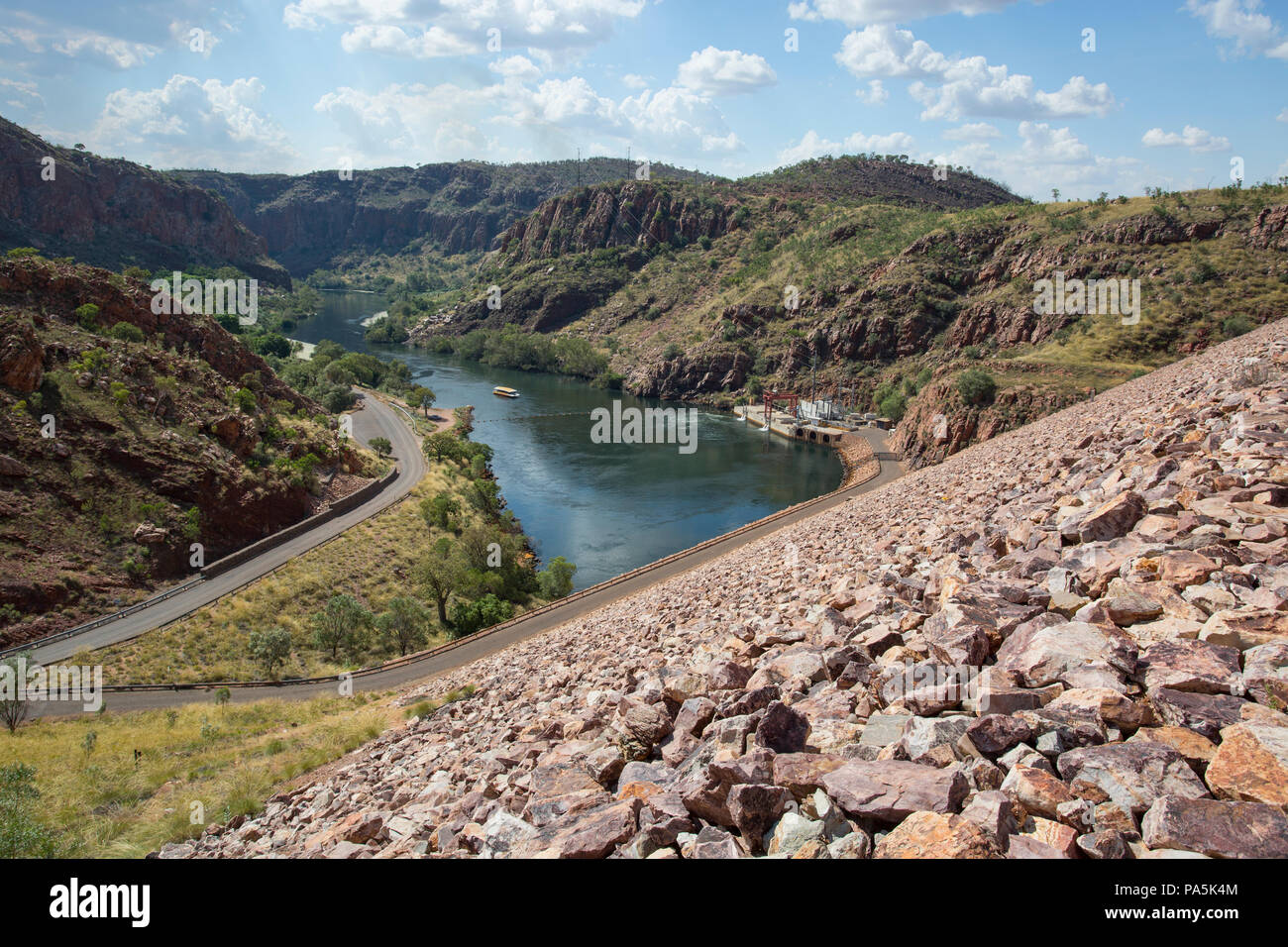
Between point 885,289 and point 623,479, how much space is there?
55.5 metres

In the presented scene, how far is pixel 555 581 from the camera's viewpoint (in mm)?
40781

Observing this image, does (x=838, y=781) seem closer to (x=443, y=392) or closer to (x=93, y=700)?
(x=93, y=700)

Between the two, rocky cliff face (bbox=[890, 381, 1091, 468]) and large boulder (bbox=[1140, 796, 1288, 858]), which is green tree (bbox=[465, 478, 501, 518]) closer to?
rocky cliff face (bbox=[890, 381, 1091, 468])

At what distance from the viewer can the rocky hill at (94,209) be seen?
14300 centimetres

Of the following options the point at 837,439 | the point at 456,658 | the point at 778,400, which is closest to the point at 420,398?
the point at 778,400

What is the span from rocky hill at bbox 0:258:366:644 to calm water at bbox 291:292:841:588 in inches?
667

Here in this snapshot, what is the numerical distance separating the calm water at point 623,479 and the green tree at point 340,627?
1558cm

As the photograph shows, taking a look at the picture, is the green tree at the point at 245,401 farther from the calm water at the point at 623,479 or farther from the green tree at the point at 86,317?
the calm water at the point at 623,479

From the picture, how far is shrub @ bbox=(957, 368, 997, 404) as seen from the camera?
5734 centimetres

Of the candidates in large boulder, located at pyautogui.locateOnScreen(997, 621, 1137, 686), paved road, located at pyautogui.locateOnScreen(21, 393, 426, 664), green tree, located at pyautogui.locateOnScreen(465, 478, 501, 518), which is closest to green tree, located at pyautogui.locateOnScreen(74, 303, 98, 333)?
paved road, located at pyautogui.locateOnScreen(21, 393, 426, 664)

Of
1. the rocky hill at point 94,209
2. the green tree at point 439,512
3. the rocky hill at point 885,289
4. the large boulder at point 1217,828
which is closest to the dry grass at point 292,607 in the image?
the green tree at point 439,512

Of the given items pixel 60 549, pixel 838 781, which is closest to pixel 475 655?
pixel 60 549

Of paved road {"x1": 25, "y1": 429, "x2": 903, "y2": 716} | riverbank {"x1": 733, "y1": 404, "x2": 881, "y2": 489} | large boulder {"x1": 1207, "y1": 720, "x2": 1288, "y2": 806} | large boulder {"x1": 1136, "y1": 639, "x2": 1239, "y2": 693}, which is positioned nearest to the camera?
large boulder {"x1": 1207, "y1": 720, "x2": 1288, "y2": 806}

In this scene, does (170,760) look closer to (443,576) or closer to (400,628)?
(400,628)
